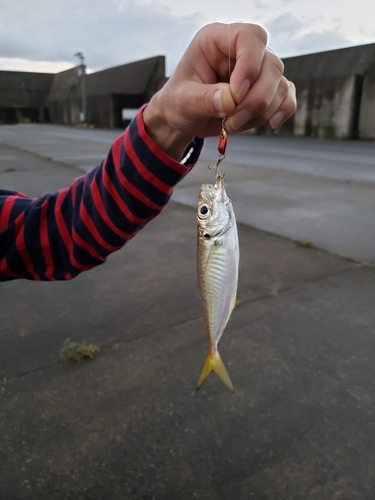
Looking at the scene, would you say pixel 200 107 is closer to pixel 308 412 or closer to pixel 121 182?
pixel 121 182

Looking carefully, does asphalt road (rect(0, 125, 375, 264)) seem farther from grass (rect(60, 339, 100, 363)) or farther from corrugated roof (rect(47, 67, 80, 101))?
corrugated roof (rect(47, 67, 80, 101))

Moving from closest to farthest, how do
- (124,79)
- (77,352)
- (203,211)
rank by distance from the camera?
(203,211) < (77,352) < (124,79)

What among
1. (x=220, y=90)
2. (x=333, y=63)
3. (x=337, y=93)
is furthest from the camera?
A: (x=333, y=63)

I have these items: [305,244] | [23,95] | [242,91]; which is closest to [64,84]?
[23,95]

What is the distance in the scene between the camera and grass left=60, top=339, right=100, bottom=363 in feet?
8.70

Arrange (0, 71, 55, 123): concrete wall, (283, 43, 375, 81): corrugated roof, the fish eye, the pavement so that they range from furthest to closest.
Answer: (0, 71, 55, 123): concrete wall < (283, 43, 375, 81): corrugated roof < the pavement < the fish eye

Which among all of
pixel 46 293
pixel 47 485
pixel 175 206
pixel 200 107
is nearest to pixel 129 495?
pixel 47 485

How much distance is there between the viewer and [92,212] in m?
1.70

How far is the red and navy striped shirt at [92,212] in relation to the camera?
1559 millimetres

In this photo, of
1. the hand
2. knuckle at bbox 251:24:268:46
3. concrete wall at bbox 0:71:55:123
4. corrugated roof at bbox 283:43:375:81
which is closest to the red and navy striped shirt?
the hand

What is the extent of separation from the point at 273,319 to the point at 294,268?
106cm

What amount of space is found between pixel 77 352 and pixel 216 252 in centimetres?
167

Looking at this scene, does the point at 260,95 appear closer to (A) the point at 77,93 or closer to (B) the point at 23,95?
(A) the point at 77,93

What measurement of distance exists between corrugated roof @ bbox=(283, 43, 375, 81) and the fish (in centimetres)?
1820
